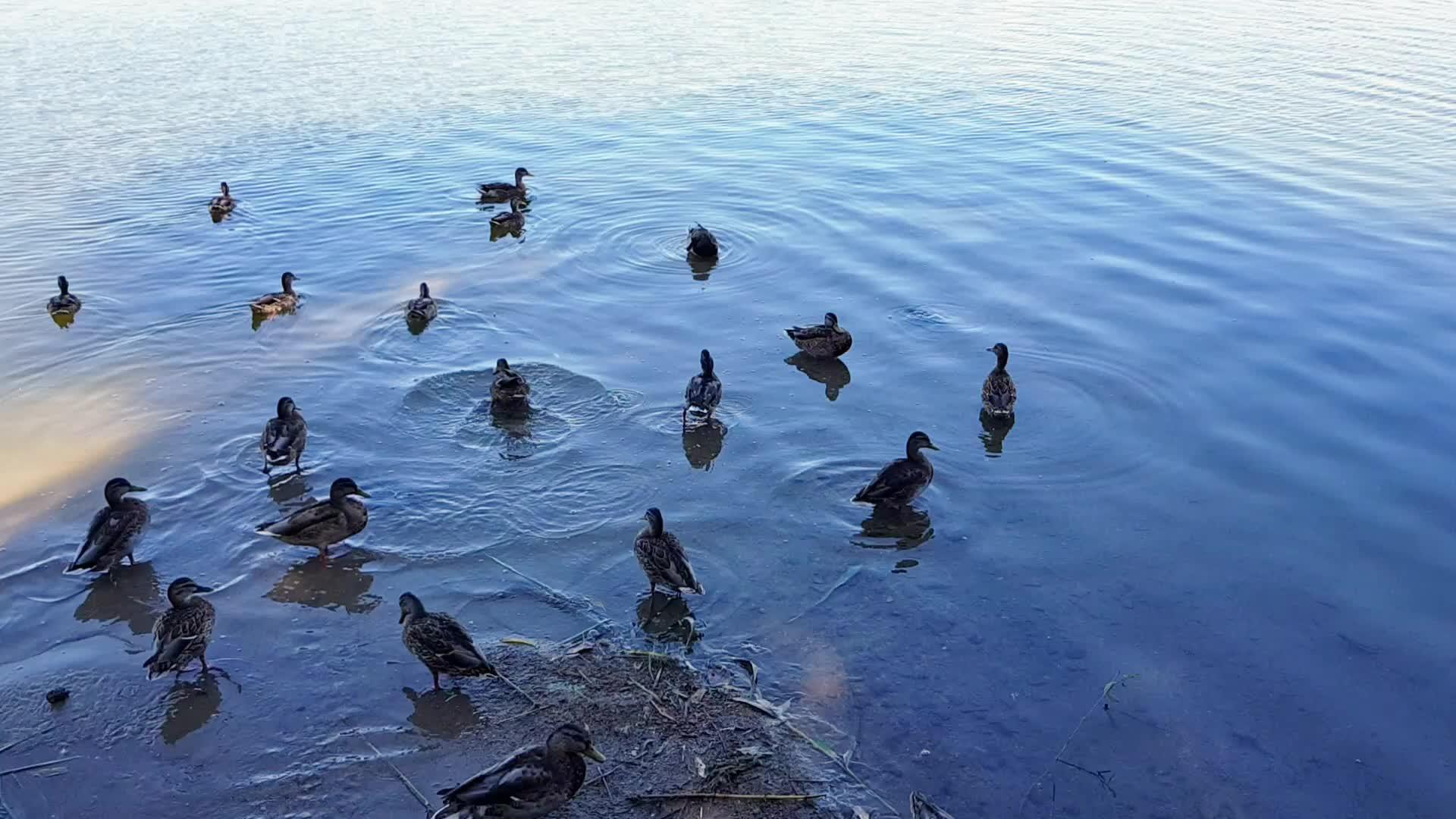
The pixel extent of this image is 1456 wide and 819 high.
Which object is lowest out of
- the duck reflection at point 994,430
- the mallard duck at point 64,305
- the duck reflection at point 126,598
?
the duck reflection at point 126,598

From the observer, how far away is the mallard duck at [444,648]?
24.6 feet

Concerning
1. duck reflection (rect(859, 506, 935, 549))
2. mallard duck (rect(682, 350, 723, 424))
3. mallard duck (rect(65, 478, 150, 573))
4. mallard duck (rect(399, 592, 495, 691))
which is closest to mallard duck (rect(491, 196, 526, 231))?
mallard duck (rect(682, 350, 723, 424))

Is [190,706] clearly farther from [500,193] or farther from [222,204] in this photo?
[222,204]

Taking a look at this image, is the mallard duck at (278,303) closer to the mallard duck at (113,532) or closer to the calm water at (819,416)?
the calm water at (819,416)

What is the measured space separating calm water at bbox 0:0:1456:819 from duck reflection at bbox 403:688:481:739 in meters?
0.04

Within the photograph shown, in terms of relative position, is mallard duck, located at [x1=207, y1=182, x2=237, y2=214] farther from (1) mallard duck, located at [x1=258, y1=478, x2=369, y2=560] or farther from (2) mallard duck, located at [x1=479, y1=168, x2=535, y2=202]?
(1) mallard duck, located at [x1=258, y1=478, x2=369, y2=560]

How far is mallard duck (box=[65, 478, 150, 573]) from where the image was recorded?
890 cm

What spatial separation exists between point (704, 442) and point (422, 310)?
15.7 feet

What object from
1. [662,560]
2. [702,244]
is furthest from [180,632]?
[702,244]

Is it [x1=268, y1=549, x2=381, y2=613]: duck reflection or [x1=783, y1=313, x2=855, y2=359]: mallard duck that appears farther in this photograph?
[x1=783, y1=313, x2=855, y2=359]: mallard duck

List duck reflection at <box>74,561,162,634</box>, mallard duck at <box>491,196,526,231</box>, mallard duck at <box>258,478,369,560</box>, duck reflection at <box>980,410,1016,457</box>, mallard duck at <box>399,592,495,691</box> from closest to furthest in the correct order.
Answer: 1. mallard duck at <box>399,592,495,691</box>
2. duck reflection at <box>74,561,162,634</box>
3. mallard duck at <box>258,478,369,560</box>
4. duck reflection at <box>980,410,1016,457</box>
5. mallard duck at <box>491,196,526,231</box>

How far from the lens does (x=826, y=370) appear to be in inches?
507

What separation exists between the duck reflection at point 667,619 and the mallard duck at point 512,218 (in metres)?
10.5

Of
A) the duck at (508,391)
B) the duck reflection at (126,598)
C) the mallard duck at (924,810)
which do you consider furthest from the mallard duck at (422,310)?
the mallard duck at (924,810)
